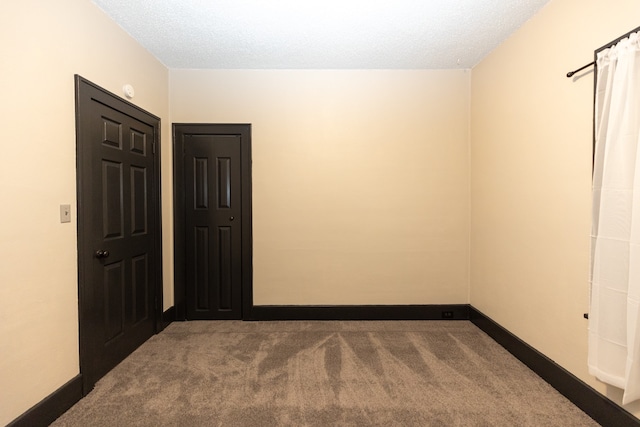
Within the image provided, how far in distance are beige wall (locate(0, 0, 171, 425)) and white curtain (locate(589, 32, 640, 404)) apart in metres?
3.19

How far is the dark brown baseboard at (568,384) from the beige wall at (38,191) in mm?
3293

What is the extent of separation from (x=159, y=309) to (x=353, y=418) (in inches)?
89.6

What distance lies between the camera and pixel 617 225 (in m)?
1.77

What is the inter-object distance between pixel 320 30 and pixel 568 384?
321 centimetres

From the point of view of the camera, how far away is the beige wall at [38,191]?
1.73m

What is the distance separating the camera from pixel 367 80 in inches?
143

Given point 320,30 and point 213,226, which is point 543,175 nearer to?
point 320,30

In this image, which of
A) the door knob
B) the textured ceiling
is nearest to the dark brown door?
the door knob

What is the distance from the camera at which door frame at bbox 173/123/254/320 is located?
362 centimetres

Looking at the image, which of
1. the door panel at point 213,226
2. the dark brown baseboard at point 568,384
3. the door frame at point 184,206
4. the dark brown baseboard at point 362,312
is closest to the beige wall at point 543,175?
the dark brown baseboard at point 568,384

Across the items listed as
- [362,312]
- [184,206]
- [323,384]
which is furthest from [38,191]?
[362,312]

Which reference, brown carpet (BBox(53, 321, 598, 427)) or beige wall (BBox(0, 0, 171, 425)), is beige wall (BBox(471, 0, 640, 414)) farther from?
beige wall (BBox(0, 0, 171, 425))

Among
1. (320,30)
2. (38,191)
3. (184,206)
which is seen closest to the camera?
(38,191)

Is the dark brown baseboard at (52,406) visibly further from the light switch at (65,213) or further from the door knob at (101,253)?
the light switch at (65,213)
